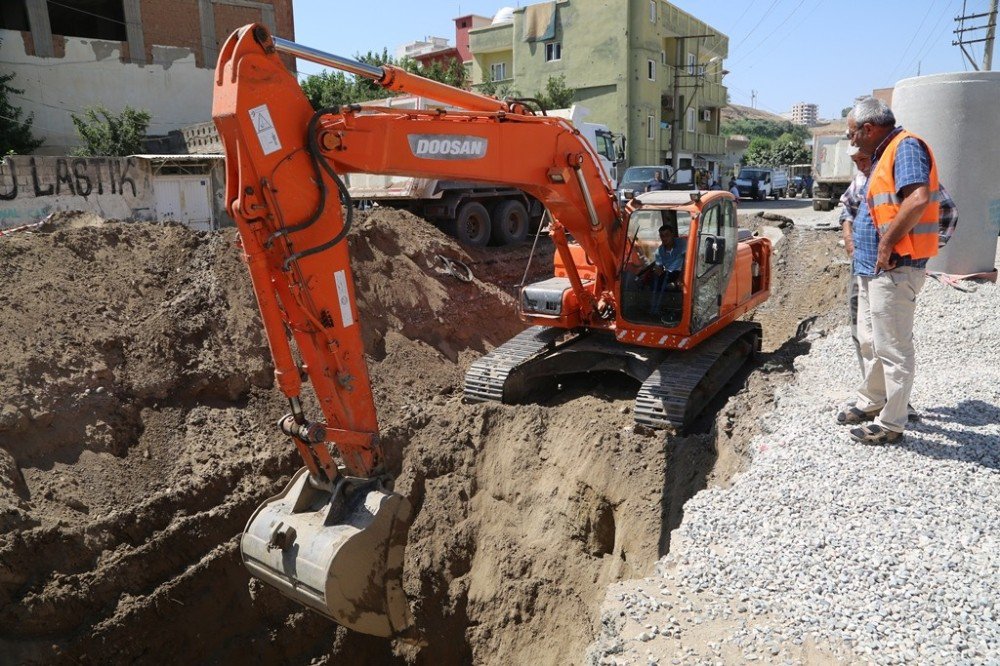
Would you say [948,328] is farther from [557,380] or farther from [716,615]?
[716,615]

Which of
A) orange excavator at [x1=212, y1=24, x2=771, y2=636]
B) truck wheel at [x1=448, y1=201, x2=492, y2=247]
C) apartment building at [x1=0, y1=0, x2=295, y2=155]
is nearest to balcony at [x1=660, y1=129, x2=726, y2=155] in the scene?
apartment building at [x1=0, y1=0, x2=295, y2=155]

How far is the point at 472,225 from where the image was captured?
1472cm

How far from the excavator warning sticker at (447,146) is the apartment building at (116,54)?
20.0m

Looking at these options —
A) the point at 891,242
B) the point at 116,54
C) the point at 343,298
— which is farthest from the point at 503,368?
the point at 116,54

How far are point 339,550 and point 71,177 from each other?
15.0 m

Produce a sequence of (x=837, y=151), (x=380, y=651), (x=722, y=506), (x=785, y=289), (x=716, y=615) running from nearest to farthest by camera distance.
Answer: (x=716, y=615) → (x=722, y=506) → (x=380, y=651) → (x=785, y=289) → (x=837, y=151)

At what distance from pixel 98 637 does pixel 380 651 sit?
2.43 m

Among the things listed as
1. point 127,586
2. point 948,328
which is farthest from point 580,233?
point 127,586

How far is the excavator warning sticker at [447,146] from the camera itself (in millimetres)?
5148

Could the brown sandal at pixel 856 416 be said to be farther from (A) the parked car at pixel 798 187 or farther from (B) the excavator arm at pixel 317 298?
(A) the parked car at pixel 798 187

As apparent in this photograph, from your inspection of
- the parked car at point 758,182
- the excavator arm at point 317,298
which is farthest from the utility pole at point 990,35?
the excavator arm at point 317,298

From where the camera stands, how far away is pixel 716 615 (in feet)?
12.5

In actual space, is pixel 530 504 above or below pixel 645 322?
below

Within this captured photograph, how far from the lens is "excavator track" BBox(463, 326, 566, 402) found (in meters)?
7.37
